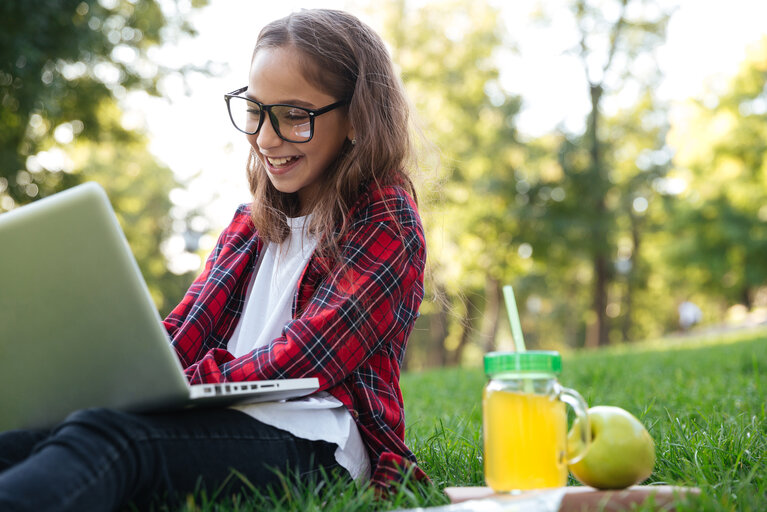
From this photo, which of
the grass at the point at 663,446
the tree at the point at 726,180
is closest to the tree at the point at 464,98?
the tree at the point at 726,180

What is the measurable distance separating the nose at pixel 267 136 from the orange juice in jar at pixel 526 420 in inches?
39.3

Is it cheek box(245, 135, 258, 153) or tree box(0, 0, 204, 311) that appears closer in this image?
cheek box(245, 135, 258, 153)

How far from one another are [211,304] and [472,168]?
14915 millimetres

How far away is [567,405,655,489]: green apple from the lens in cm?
158

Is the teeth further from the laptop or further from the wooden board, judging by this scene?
the wooden board

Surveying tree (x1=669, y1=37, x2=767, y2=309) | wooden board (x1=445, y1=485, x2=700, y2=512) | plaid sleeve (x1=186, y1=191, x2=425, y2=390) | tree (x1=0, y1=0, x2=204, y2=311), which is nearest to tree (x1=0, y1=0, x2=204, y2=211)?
tree (x1=0, y1=0, x2=204, y2=311)

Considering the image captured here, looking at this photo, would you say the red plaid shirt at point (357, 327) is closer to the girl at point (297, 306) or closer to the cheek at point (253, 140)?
the girl at point (297, 306)

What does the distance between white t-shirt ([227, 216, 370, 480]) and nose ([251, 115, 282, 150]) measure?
253 mm

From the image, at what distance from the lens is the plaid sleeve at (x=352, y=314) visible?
5.87 ft

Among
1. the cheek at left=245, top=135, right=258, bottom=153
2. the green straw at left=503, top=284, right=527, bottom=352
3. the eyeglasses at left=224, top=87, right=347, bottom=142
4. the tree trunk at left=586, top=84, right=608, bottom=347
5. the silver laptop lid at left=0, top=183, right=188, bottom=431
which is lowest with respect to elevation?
the tree trunk at left=586, top=84, right=608, bottom=347

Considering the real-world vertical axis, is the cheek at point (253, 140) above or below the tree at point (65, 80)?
below

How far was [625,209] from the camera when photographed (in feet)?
51.9

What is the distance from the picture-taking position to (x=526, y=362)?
144 centimetres

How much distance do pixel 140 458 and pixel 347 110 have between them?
1.21 meters
